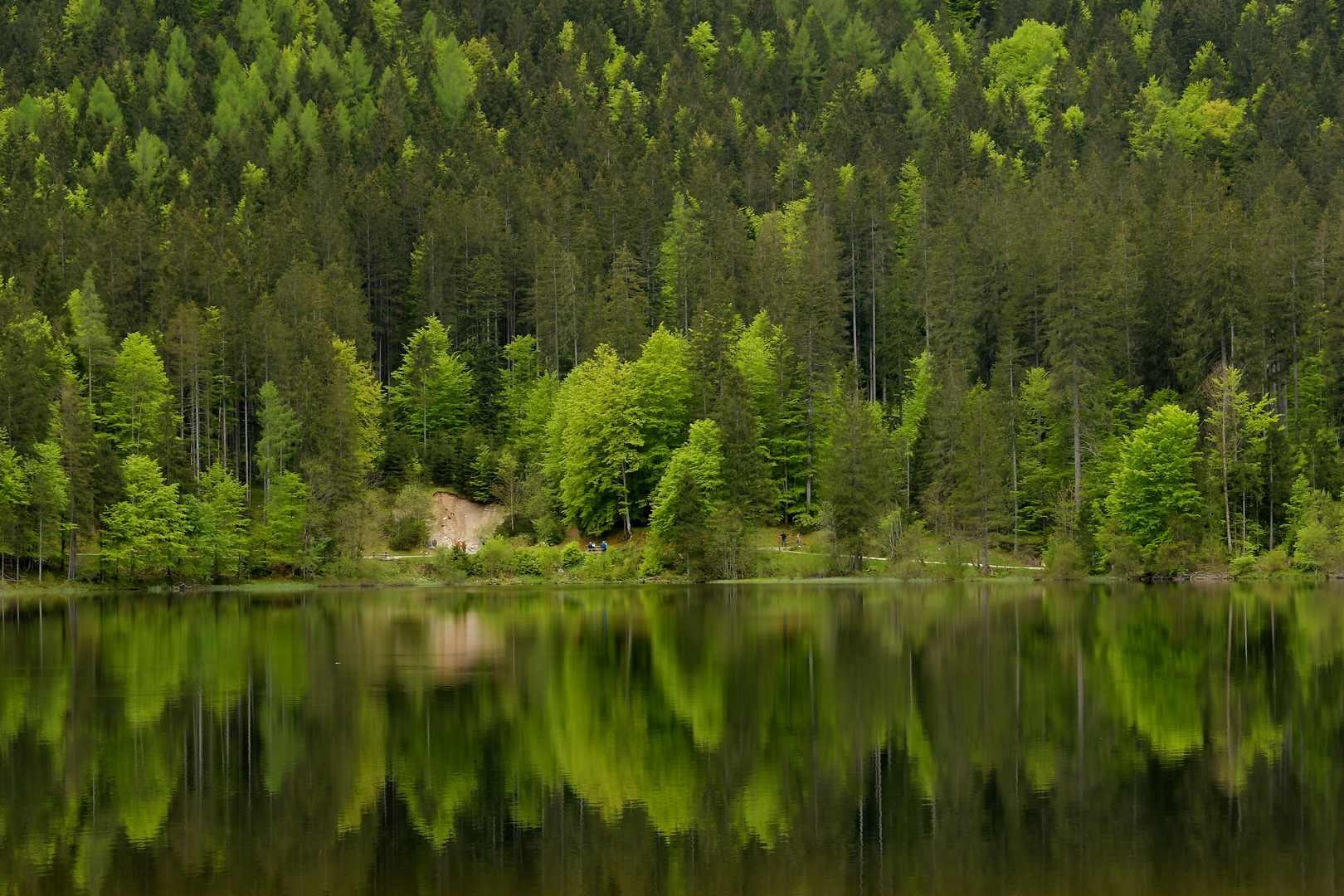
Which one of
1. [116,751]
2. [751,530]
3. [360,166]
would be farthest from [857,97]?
[116,751]

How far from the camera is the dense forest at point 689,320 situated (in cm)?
8375

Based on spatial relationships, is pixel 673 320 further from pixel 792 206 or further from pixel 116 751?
pixel 116 751

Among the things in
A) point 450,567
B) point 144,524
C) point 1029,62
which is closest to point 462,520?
point 450,567

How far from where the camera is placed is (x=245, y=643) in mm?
46781

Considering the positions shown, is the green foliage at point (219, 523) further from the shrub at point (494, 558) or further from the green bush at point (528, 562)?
the green bush at point (528, 562)

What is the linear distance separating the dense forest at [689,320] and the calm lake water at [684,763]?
123 feet

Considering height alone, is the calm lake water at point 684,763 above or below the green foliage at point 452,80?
below

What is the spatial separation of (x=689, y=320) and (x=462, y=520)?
97.8 ft

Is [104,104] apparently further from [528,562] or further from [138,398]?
[528,562]

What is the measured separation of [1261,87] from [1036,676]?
15035 cm

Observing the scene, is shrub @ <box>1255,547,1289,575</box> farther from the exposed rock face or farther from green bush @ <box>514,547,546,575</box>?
the exposed rock face

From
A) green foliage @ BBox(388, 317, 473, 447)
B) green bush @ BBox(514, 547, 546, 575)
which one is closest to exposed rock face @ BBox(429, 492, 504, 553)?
green bush @ BBox(514, 547, 546, 575)

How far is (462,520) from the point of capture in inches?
3942

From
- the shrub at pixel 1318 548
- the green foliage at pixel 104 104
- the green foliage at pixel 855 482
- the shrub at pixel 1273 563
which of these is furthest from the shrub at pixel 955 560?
the green foliage at pixel 104 104
